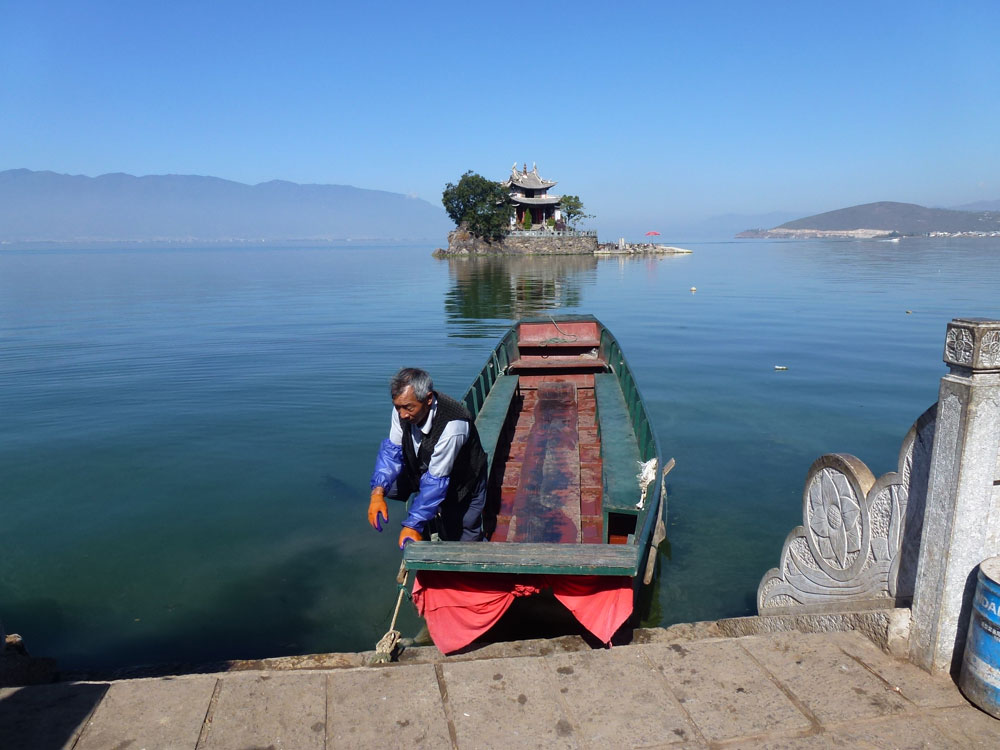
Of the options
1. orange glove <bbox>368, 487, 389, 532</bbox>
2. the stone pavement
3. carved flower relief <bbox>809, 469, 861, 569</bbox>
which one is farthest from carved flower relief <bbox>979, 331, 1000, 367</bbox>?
orange glove <bbox>368, 487, 389, 532</bbox>

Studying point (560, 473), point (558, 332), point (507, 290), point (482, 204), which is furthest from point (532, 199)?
point (560, 473)

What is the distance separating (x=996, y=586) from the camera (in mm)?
2848

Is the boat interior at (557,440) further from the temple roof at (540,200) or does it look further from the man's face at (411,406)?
the temple roof at (540,200)

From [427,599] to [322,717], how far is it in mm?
1356

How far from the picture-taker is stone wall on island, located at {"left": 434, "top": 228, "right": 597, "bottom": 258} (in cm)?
7725

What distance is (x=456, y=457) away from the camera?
4625 millimetres

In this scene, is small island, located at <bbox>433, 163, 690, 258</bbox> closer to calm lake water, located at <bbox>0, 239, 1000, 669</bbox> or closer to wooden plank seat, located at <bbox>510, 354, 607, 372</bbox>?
calm lake water, located at <bbox>0, 239, 1000, 669</bbox>

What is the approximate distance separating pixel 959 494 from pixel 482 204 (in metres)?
76.0

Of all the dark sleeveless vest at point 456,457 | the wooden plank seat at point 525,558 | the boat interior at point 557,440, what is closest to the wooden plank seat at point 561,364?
the boat interior at point 557,440

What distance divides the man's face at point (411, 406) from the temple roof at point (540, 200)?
7679 centimetres

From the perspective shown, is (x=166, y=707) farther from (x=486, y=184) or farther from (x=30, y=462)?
(x=486, y=184)

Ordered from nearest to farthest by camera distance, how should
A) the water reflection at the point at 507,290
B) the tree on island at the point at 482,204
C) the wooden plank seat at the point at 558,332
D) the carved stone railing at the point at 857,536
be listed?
1. the carved stone railing at the point at 857,536
2. the wooden plank seat at the point at 558,332
3. the water reflection at the point at 507,290
4. the tree on island at the point at 482,204

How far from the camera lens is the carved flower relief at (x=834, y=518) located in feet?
12.0

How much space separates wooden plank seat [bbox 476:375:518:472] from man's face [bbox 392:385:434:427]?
6.63ft
